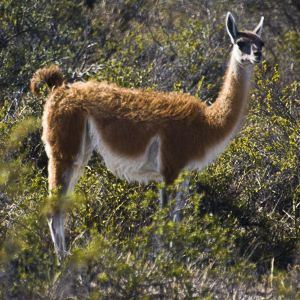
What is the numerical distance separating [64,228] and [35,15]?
486 cm

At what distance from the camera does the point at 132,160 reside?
4.72 meters

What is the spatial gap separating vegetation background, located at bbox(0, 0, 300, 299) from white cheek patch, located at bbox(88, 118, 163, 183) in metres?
0.21

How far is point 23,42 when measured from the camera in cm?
848

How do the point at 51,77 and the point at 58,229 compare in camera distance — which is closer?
the point at 58,229

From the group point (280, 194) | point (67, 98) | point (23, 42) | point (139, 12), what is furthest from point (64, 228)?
point (139, 12)

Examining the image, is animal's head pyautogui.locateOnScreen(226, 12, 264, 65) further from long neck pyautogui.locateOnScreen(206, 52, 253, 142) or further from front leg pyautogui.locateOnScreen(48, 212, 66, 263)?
front leg pyautogui.locateOnScreen(48, 212, 66, 263)

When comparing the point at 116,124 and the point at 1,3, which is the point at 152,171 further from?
the point at 1,3

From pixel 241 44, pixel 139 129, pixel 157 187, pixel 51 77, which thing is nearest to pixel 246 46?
pixel 241 44

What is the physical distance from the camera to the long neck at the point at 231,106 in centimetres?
471

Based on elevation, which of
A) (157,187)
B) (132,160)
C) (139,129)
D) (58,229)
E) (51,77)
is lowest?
(58,229)

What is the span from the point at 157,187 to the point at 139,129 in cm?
69

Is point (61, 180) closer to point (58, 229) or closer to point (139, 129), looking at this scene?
point (58, 229)

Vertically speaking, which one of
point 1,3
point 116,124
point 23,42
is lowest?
point 23,42

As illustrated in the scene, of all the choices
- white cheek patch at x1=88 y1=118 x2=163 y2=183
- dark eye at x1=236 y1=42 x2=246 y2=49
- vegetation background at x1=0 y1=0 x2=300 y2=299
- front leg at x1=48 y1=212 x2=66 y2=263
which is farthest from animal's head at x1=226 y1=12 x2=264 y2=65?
front leg at x1=48 y1=212 x2=66 y2=263
